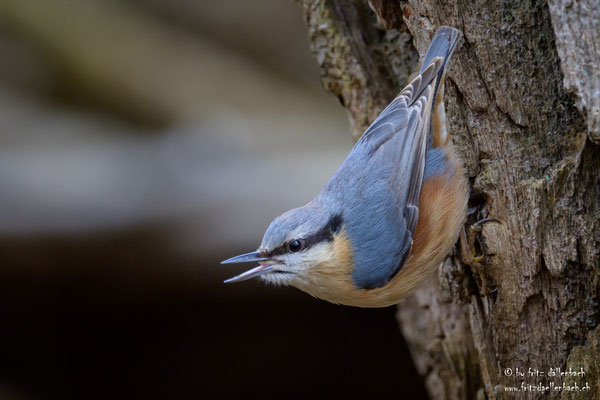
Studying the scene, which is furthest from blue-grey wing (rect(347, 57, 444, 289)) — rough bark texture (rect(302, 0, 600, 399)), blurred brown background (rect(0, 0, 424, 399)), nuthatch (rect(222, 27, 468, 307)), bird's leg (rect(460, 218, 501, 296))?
blurred brown background (rect(0, 0, 424, 399))

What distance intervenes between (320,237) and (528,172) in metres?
0.83

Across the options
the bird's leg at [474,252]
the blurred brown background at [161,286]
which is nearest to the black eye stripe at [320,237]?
the bird's leg at [474,252]

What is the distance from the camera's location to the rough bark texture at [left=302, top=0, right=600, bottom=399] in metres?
2.30

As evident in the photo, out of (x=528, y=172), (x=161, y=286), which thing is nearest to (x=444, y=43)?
(x=528, y=172)

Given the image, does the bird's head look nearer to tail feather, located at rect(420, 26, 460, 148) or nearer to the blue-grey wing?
the blue-grey wing

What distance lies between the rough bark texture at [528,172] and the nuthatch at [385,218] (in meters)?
0.10

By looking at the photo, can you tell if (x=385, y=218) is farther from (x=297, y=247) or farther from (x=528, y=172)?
(x=528, y=172)

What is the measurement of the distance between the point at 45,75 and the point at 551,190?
565 cm

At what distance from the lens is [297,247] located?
2.54m

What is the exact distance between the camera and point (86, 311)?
14.8 feet

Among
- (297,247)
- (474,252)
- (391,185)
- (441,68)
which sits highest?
(441,68)

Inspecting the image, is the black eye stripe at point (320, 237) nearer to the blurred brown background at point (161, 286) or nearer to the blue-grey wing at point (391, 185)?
the blue-grey wing at point (391, 185)

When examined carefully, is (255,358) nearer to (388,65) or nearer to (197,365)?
(197,365)

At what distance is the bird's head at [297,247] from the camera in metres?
2.52
